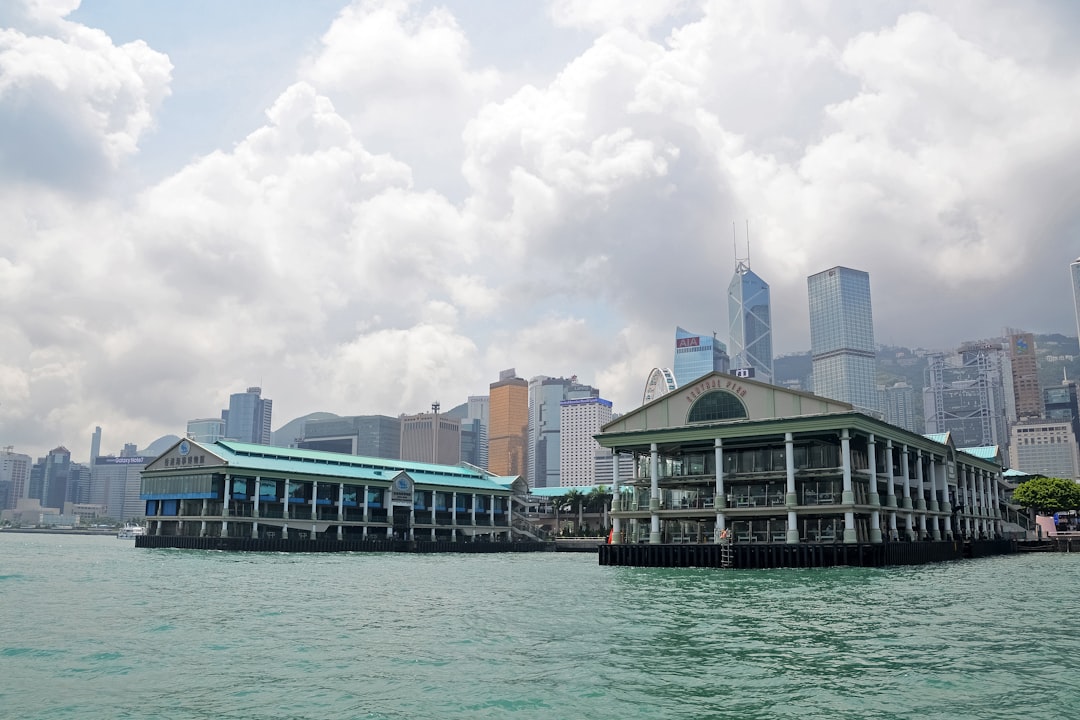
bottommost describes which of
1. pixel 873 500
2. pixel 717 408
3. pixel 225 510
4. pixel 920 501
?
pixel 873 500

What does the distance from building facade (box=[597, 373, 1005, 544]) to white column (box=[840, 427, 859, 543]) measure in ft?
0.26

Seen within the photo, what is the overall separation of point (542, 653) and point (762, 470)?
57.4m

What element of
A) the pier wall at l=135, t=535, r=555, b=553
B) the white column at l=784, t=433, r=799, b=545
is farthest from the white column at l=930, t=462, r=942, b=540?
the pier wall at l=135, t=535, r=555, b=553

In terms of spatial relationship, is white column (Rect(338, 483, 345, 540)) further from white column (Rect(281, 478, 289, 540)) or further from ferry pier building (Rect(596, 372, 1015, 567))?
ferry pier building (Rect(596, 372, 1015, 567))

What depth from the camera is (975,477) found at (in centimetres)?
12112

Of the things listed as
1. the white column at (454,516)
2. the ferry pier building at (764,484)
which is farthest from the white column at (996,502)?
the white column at (454,516)

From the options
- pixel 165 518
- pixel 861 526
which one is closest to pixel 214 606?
pixel 861 526

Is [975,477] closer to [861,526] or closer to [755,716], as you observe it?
[861,526]

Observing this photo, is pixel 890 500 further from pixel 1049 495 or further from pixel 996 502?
pixel 1049 495

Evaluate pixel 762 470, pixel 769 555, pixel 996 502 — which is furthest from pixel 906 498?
pixel 996 502

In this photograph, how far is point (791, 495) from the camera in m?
73.1

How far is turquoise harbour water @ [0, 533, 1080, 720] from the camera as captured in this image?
1848 cm

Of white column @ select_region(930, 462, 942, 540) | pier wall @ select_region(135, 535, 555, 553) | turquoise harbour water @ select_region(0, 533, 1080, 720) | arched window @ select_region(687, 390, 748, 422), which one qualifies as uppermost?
arched window @ select_region(687, 390, 748, 422)

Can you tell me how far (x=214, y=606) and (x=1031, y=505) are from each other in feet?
411
